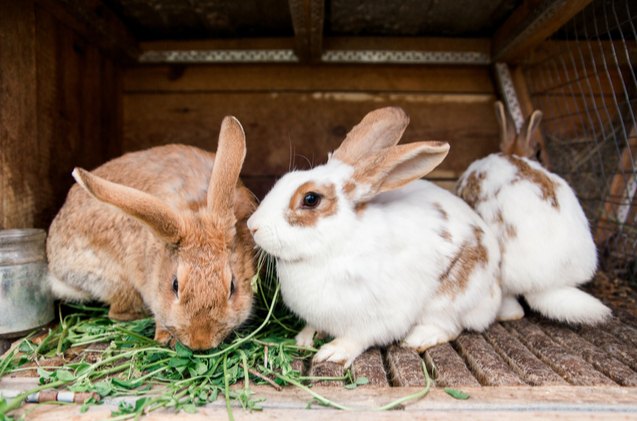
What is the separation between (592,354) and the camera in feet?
6.88

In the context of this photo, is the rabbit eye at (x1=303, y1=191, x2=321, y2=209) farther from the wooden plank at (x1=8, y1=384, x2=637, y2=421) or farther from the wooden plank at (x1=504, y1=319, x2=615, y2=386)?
the wooden plank at (x1=504, y1=319, x2=615, y2=386)

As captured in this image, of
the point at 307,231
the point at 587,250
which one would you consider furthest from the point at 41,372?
the point at 587,250

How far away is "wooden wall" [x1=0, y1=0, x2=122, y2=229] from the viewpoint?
242 cm

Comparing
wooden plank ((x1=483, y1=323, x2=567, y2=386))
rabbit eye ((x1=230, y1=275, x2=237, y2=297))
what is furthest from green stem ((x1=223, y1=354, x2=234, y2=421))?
wooden plank ((x1=483, y1=323, x2=567, y2=386))

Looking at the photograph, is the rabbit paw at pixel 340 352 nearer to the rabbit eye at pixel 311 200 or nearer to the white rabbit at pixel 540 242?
the rabbit eye at pixel 311 200

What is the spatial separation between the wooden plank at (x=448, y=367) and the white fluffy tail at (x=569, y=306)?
21.8 inches

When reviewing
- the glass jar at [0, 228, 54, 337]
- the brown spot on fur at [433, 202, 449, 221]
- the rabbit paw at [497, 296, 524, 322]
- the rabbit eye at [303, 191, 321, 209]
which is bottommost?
the rabbit paw at [497, 296, 524, 322]

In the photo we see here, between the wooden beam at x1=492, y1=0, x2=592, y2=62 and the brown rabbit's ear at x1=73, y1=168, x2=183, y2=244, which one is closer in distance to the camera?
the brown rabbit's ear at x1=73, y1=168, x2=183, y2=244

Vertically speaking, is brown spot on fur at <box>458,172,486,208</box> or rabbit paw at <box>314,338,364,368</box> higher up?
brown spot on fur at <box>458,172,486,208</box>

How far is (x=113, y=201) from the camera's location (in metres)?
1.87

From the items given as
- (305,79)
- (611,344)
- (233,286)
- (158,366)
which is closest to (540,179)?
(611,344)

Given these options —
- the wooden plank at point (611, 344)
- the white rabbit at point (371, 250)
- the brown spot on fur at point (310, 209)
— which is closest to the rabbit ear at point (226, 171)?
the white rabbit at point (371, 250)

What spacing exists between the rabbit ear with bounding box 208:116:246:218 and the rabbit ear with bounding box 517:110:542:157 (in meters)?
1.79

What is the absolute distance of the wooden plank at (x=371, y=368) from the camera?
6.16 ft
